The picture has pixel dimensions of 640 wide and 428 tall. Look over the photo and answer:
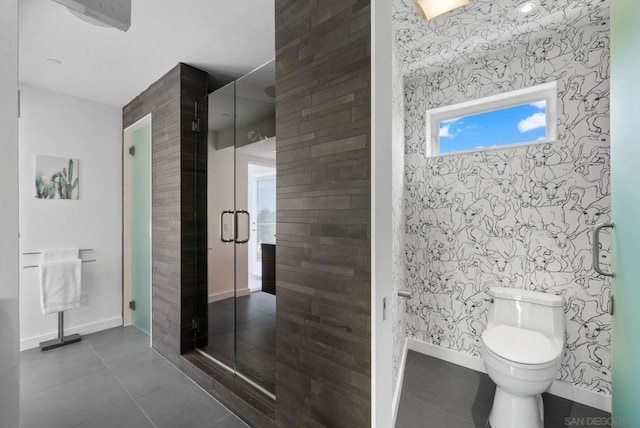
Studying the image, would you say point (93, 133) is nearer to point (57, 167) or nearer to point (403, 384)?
point (57, 167)

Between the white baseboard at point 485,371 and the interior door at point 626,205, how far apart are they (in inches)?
29.1

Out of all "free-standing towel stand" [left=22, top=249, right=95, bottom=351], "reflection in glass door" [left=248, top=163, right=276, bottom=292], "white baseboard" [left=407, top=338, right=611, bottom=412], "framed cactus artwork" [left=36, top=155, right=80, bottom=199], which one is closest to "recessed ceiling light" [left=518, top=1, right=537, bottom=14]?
"reflection in glass door" [left=248, top=163, right=276, bottom=292]

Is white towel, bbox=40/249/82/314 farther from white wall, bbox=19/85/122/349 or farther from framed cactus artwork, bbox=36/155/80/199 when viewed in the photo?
framed cactus artwork, bbox=36/155/80/199

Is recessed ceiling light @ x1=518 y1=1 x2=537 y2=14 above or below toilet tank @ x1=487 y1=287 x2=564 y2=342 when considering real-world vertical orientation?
above

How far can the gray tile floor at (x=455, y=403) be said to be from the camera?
1.79 m

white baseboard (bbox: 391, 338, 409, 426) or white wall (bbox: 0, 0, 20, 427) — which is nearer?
white wall (bbox: 0, 0, 20, 427)

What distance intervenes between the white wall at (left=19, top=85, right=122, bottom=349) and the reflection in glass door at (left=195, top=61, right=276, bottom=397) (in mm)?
1596

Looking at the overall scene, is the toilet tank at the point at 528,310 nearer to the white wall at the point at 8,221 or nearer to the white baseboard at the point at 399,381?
the white baseboard at the point at 399,381

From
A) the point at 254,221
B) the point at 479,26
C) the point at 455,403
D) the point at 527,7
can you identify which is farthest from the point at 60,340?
the point at 527,7

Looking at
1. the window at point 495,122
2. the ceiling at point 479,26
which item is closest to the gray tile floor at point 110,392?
the window at point 495,122

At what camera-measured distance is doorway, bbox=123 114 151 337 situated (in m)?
3.00

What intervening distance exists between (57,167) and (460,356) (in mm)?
4214

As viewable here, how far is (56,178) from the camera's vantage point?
290cm

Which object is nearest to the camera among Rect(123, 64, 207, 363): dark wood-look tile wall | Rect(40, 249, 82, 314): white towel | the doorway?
Rect(123, 64, 207, 363): dark wood-look tile wall
